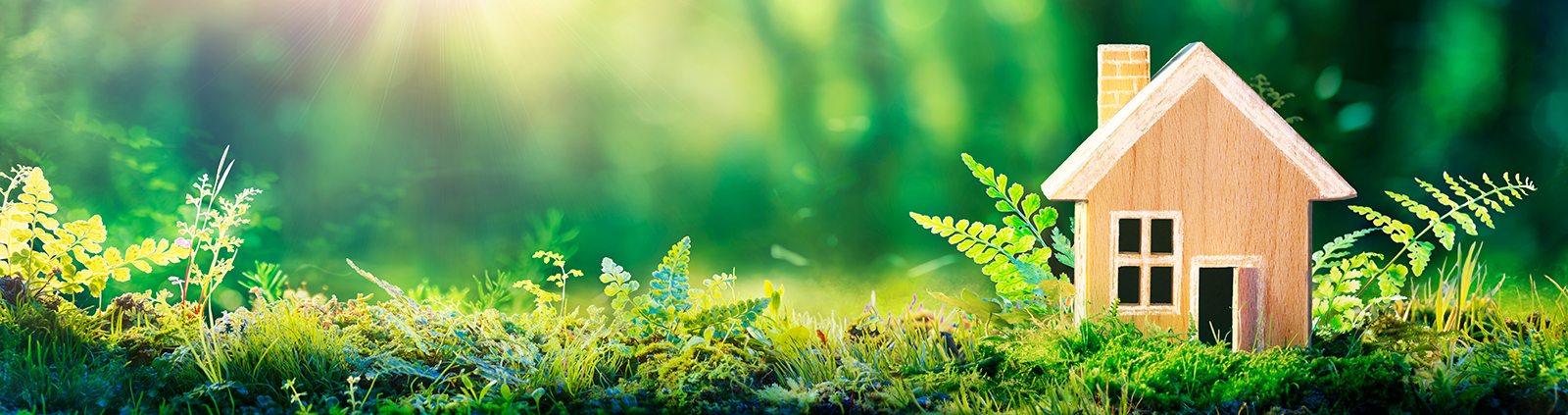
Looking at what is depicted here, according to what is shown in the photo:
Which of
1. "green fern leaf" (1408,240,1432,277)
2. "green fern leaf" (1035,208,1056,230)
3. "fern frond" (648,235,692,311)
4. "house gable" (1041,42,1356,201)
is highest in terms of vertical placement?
"house gable" (1041,42,1356,201)

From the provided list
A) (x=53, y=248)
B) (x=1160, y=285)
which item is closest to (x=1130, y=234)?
(x=1160, y=285)

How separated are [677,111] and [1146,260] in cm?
190

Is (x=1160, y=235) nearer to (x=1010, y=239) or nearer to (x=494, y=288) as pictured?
(x=1010, y=239)

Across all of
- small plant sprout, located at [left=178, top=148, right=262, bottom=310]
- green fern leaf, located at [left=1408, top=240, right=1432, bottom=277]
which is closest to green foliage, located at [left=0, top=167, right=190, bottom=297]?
small plant sprout, located at [left=178, top=148, right=262, bottom=310]

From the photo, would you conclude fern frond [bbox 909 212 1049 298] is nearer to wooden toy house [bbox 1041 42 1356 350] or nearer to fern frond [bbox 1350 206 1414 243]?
wooden toy house [bbox 1041 42 1356 350]

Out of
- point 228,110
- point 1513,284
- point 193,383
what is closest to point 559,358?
point 193,383

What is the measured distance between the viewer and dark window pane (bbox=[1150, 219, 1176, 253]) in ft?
10.3

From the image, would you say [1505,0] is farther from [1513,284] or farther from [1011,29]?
[1011,29]

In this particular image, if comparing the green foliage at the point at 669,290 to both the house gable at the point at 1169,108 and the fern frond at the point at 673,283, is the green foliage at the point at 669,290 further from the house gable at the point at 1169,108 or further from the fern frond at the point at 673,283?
the house gable at the point at 1169,108

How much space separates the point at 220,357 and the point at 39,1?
1929 mm

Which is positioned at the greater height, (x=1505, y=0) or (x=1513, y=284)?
(x=1505, y=0)

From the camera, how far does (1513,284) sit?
3.50 metres

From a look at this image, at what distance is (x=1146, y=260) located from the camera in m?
3.02

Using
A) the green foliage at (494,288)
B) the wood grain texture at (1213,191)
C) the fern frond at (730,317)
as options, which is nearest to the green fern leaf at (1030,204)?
the wood grain texture at (1213,191)
